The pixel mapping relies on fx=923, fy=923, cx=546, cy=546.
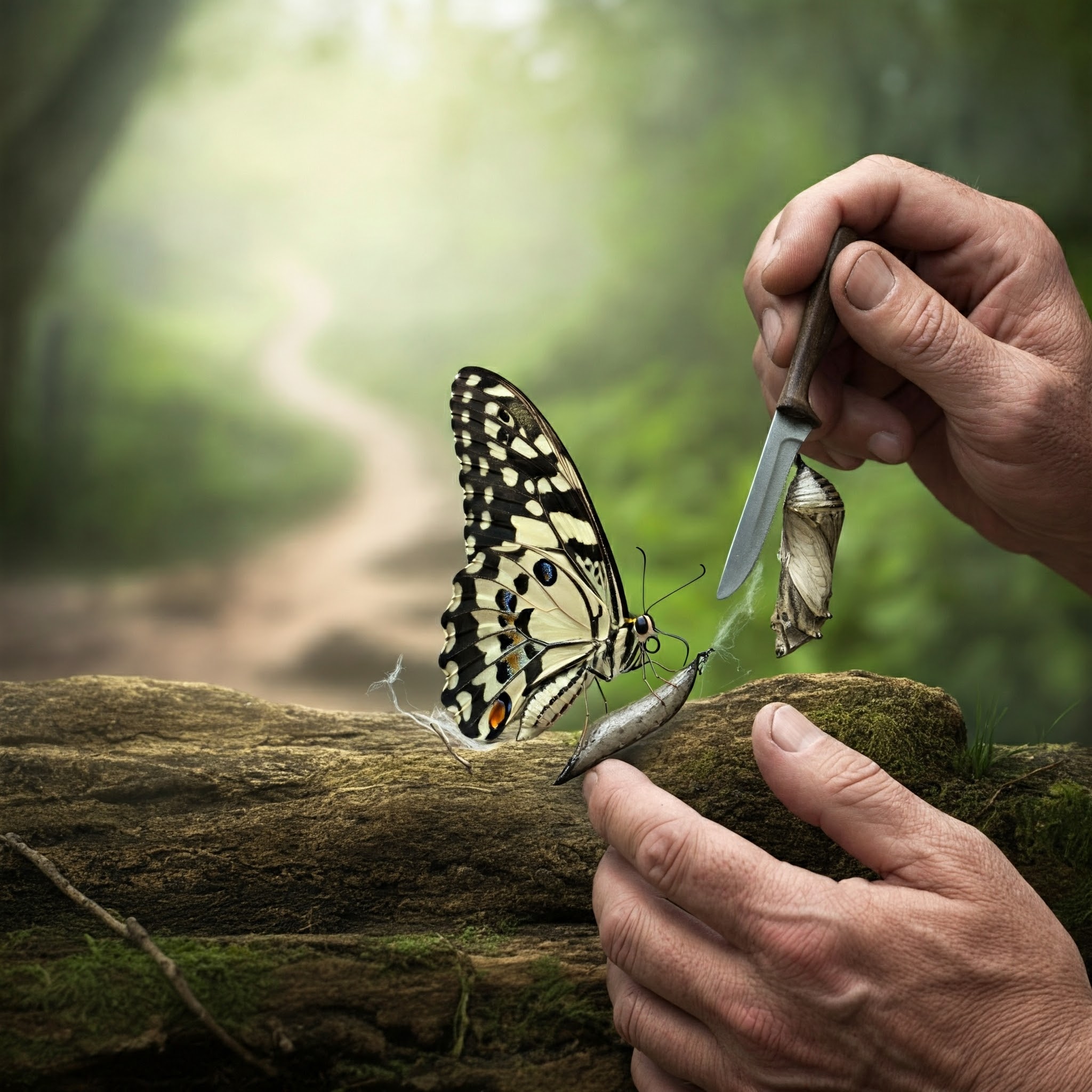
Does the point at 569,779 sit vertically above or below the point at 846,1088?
above

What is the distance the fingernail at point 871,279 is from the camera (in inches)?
53.5

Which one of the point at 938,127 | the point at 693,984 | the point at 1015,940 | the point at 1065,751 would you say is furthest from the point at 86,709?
the point at 938,127

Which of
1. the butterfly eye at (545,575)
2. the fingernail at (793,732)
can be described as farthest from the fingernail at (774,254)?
the fingernail at (793,732)

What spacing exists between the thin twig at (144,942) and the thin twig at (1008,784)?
1050 mm

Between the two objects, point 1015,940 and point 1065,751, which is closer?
point 1015,940

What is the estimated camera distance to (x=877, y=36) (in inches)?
119

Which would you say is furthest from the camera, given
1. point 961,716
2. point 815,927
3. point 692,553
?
point 692,553

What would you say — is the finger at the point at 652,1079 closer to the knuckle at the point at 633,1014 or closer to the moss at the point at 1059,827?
the knuckle at the point at 633,1014

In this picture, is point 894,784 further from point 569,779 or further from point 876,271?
point 876,271

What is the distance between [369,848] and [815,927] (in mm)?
638

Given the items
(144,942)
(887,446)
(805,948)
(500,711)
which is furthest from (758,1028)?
(887,446)

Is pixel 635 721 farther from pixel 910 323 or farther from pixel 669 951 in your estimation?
pixel 910 323

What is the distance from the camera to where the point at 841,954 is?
3.41ft

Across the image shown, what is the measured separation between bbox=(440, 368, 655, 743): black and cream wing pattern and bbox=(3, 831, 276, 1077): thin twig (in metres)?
0.47
